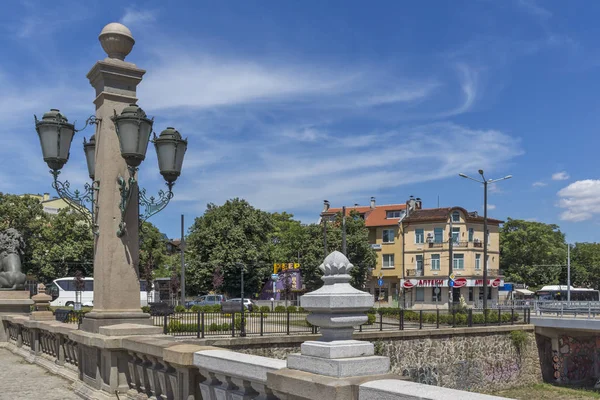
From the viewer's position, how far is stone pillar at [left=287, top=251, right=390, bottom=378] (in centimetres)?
421

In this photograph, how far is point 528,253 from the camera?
7681cm

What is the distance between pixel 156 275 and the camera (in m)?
79.1

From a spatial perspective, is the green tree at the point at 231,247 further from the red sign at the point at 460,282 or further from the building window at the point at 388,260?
the red sign at the point at 460,282

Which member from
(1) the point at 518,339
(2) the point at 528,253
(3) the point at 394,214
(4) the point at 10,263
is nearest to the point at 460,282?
(3) the point at 394,214

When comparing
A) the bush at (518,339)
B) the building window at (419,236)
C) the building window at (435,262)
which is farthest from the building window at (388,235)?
the bush at (518,339)

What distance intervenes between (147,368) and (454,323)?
25.5 metres

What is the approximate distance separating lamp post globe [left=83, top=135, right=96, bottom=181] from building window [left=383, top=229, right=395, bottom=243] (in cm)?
6061

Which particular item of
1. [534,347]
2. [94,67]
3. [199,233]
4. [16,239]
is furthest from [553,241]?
[94,67]

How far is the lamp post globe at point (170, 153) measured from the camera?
8.78 meters

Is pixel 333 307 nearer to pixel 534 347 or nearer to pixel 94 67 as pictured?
pixel 94 67

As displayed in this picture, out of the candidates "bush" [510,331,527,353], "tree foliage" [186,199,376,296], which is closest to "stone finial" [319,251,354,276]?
"bush" [510,331,527,353]

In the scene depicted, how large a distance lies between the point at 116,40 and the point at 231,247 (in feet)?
167

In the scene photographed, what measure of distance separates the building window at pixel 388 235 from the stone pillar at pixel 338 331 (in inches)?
2571

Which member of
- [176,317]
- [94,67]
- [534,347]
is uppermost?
[94,67]
